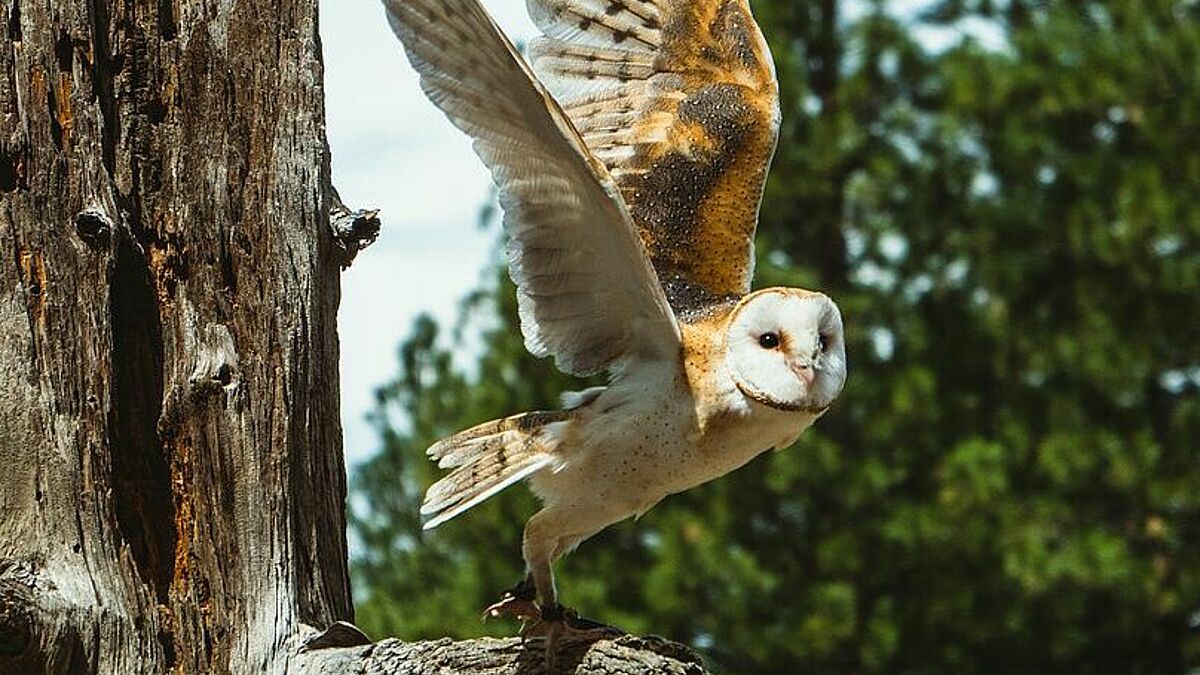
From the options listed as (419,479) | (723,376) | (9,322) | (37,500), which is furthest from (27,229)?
(419,479)

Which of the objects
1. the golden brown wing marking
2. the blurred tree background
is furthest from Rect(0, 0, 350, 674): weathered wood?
the blurred tree background

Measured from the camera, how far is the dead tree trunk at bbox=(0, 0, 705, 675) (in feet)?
10.4

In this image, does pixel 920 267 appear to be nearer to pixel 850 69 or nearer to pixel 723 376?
pixel 850 69

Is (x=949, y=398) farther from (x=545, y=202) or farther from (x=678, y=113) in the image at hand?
(x=545, y=202)

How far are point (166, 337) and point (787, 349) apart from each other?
1.25 meters

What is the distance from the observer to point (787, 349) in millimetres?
3926

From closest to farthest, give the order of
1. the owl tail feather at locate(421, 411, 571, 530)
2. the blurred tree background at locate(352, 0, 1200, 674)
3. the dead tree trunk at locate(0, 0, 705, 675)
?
the dead tree trunk at locate(0, 0, 705, 675), the owl tail feather at locate(421, 411, 571, 530), the blurred tree background at locate(352, 0, 1200, 674)

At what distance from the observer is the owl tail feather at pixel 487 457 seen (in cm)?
398

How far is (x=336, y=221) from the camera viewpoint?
11.8 feet

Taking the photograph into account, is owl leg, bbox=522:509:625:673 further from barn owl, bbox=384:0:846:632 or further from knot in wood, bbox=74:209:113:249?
knot in wood, bbox=74:209:113:249

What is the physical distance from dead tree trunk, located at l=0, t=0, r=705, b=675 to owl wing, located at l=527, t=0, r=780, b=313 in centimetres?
120

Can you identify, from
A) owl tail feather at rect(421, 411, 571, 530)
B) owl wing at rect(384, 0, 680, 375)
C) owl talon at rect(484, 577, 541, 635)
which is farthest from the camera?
owl tail feather at rect(421, 411, 571, 530)

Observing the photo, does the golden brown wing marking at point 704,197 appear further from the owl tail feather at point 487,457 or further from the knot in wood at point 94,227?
the knot in wood at point 94,227

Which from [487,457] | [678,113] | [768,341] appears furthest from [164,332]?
[678,113]
